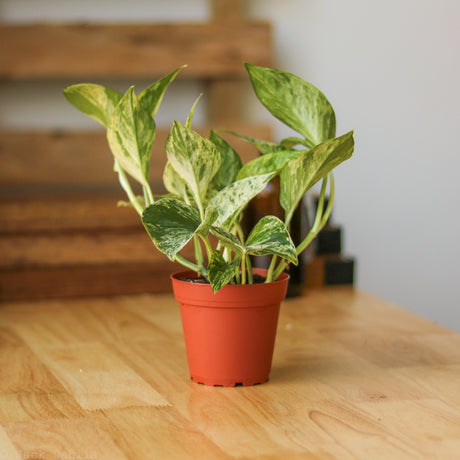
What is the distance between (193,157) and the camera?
74cm

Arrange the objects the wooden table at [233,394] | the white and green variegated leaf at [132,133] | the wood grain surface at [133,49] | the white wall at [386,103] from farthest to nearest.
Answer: the white wall at [386,103] < the wood grain surface at [133,49] < the white and green variegated leaf at [132,133] < the wooden table at [233,394]

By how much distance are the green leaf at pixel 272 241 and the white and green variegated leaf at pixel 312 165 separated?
0.06 meters

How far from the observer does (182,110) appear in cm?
184

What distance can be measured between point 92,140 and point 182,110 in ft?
0.90

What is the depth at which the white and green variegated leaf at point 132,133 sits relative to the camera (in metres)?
0.76

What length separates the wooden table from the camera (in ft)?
2.11

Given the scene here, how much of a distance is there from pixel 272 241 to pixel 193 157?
0.13 m

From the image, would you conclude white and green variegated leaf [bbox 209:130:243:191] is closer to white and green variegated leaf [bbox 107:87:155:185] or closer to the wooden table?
white and green variegated leaf [bbox 107:87:155:185]

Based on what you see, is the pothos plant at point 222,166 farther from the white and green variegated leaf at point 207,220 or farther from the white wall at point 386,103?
the white wall at point 386,103

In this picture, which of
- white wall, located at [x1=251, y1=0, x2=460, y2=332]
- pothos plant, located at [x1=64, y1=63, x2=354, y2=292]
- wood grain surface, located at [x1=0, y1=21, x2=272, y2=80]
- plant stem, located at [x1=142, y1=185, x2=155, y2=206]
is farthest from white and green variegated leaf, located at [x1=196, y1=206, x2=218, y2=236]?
white wall, located at [x1=251, y1=0, x2=460, y2=332]

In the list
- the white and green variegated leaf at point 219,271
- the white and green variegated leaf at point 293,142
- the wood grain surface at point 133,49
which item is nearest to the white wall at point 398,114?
the wood grain surface at point 133,49

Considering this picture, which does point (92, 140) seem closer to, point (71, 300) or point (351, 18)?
point (71, 300)

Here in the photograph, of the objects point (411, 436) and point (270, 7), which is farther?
point (270, 7)

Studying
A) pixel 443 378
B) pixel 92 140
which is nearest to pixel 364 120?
pixel 92 140
